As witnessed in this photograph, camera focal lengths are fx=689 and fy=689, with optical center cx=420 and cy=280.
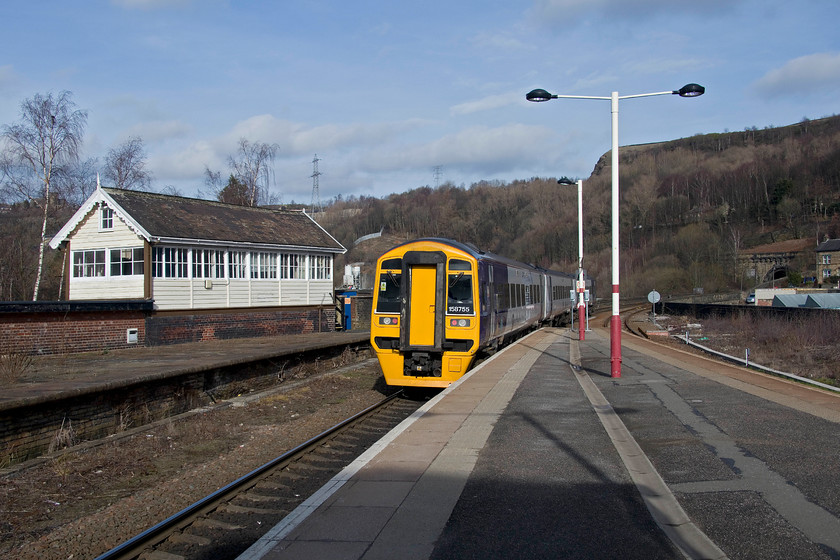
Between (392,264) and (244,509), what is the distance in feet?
26.1

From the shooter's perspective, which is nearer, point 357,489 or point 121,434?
point 357,489

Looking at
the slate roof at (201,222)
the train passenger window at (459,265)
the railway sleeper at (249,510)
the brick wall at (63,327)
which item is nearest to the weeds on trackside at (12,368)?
the brick wall at (63,327)

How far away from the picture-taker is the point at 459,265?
14.1m

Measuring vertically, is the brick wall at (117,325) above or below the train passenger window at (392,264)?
below

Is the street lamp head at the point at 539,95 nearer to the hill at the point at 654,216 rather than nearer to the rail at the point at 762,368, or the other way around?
the rail at the point at 762,368

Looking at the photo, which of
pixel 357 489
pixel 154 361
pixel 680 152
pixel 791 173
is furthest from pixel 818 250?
pixel 680 152

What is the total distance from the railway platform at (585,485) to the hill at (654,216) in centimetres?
6214

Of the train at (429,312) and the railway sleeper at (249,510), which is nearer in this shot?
the railway sleeper at (249,510)

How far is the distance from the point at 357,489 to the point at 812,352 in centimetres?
1863

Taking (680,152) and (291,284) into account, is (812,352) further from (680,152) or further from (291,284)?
(680,152)

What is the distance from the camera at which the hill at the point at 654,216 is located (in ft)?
282

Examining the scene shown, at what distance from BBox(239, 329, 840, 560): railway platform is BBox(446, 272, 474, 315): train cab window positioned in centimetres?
286

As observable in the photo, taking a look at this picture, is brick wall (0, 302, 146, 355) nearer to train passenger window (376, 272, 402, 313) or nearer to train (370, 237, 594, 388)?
train passenger window (376, 272, 402, 313)

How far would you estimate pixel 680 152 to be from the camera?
161 meters
